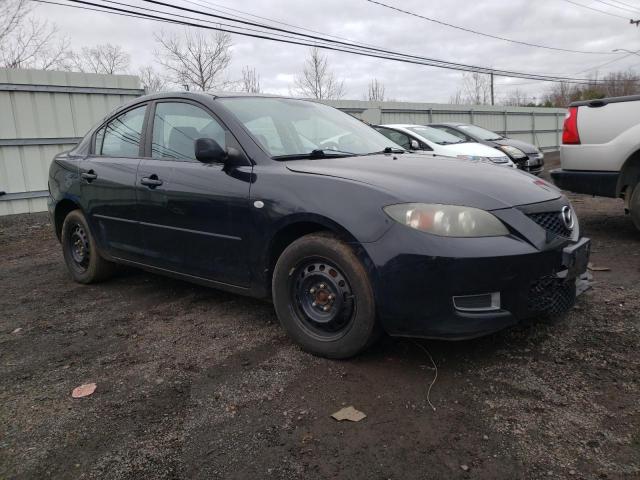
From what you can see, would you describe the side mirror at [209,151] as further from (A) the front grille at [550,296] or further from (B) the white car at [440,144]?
(B) the white car at [440,144]

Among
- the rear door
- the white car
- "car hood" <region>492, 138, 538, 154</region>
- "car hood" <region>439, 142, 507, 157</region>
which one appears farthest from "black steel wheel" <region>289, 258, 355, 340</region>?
"car hood" <region>492, 138, 538, 154</region>

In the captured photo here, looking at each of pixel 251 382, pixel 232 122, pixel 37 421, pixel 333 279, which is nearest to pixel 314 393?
pixel 251 382

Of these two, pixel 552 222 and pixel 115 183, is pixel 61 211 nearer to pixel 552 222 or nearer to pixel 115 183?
pixel 115 183

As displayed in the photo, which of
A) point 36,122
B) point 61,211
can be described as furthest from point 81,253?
point 36,122

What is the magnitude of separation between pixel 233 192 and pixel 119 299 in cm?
189

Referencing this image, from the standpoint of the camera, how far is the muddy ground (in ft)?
7.10

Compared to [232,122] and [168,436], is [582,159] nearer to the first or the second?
[232,122]

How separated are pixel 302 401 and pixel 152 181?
7.11 ft

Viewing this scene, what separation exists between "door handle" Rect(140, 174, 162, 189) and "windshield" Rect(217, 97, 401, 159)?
77cm

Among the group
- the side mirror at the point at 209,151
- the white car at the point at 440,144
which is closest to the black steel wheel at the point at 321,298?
the side mirror at the point at 209,151

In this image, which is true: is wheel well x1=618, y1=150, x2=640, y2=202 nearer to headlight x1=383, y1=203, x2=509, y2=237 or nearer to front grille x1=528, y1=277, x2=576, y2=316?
front grille x1=528, y1=277, x2=576, y2=316

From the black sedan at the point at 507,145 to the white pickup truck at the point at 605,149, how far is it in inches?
211

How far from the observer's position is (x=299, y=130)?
3807mm

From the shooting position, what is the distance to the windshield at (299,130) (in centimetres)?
357
